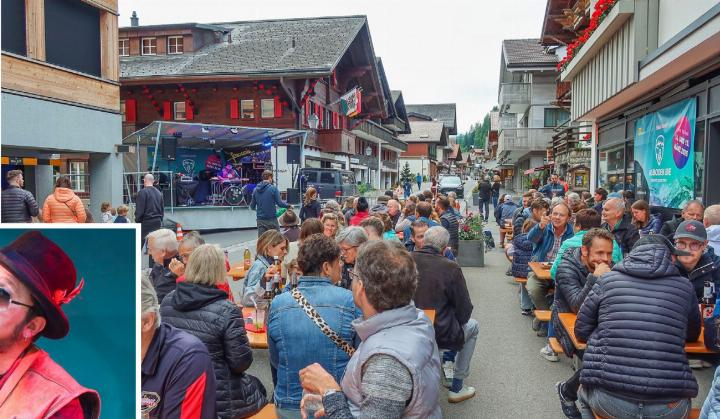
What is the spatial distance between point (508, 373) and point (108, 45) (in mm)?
14007

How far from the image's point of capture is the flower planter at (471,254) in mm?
13391

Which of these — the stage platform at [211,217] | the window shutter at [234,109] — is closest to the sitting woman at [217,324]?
the stage platform at [211,217]

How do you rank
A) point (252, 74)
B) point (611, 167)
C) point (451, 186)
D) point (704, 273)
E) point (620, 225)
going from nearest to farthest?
point (704, 273) < point (620, 225) < point (611, 167) < point (252, 74) < point (451, 186)

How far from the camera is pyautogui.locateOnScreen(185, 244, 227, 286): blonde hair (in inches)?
144

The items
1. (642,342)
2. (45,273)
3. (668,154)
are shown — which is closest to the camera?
(45,273)

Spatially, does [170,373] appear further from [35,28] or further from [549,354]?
[35,28]

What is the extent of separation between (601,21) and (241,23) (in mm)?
26207

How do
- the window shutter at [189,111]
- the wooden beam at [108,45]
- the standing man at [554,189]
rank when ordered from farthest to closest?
the window shutter at [189,111]
the standing man at [554,189]
the wooden beam at [108,45]

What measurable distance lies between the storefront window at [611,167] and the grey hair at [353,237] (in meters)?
11.2

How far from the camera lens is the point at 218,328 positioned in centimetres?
351

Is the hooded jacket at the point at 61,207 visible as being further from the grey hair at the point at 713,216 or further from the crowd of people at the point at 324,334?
the grey hair at the point at 713,216

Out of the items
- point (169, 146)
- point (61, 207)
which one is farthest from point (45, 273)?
point (169, 146)

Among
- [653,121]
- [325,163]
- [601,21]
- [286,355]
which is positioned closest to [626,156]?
[653,121]

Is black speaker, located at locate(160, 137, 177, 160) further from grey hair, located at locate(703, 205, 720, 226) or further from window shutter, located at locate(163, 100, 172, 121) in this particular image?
grey hair, located at locate(703, 205, 720, 226)
